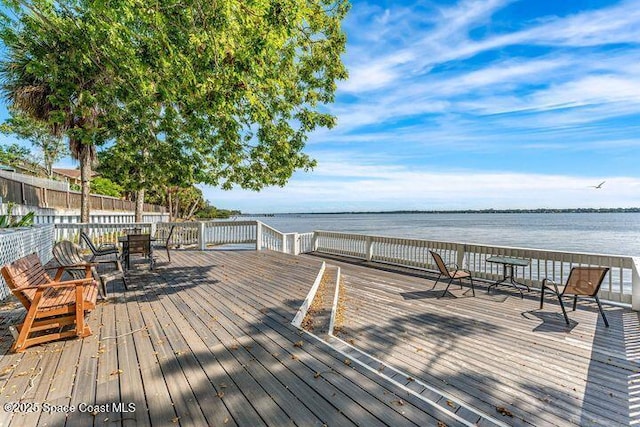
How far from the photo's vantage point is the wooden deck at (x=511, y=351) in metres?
2.51

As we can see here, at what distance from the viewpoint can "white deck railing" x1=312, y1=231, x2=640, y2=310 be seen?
17.9 feet

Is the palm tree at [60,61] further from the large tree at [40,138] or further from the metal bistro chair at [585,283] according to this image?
the large tree at [40,138]

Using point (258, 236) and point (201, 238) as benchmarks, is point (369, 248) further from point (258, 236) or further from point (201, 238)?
point (201, 238)

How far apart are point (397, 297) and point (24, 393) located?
5.27 m

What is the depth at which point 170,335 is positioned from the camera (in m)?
3.24

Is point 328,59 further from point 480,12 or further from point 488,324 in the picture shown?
point 488,324

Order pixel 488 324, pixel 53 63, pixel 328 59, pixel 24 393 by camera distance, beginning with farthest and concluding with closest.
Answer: pixel 328 59 → pixel 53 63 → pixel 488 324 → pixel 24 393

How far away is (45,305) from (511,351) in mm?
5284

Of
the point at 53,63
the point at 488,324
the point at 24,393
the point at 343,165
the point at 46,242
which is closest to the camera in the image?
the point at 24,393

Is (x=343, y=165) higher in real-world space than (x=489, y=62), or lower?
lower

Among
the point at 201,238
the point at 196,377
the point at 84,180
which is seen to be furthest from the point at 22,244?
the point at 84,180

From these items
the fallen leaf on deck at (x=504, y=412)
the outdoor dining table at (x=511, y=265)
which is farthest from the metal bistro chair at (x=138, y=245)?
the outdoor dining table at (x=511, y=265)

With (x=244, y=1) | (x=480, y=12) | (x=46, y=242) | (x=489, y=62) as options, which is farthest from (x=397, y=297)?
(x=46, y=242)

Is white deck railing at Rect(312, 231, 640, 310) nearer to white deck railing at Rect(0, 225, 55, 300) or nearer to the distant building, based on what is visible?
white deck railing at Rect(0, 225, 55, 300)
